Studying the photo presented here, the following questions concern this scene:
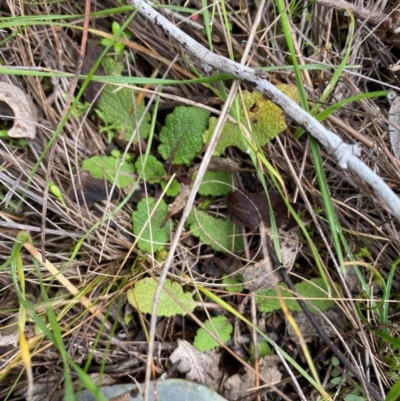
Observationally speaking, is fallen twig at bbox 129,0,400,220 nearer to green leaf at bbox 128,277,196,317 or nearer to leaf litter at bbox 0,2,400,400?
leaf litter at bbox 0,2,400,400

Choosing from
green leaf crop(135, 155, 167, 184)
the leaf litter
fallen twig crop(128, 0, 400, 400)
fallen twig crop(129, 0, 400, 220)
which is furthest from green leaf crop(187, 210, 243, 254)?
fallen twig crop(129, 0, 400, 220)

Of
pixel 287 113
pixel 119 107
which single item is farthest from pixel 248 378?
pixel 119 107

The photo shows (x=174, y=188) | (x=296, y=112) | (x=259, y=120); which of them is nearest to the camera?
(x=296, y=112)

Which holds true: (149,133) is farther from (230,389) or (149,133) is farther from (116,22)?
(230,389)

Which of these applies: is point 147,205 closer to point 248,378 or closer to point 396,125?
point 248,378

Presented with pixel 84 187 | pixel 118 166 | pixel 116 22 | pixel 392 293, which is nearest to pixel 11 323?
pixel 84 187

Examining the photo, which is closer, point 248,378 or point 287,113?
point 287,113
